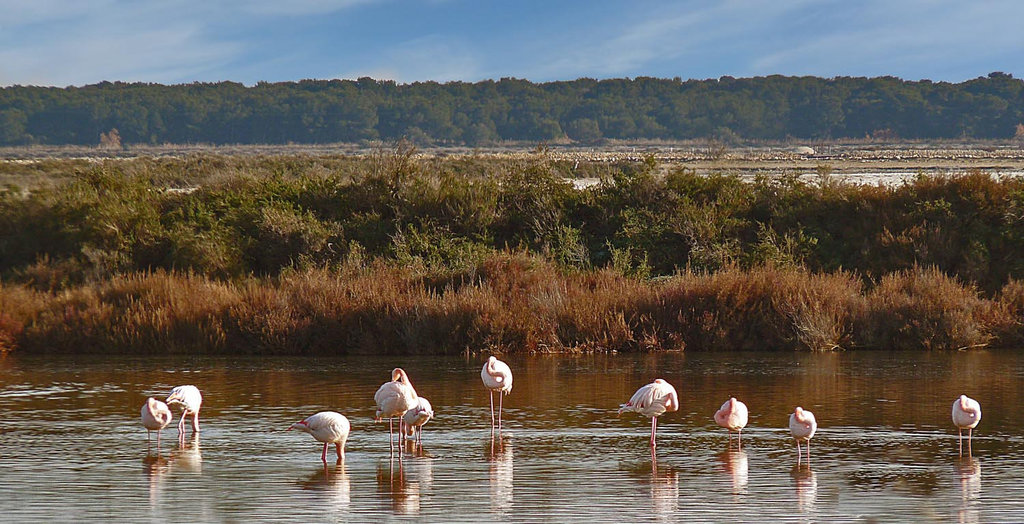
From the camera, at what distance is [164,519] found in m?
8.77

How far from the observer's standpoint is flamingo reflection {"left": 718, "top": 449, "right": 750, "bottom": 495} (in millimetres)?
9617

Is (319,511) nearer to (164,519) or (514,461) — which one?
(164,519)

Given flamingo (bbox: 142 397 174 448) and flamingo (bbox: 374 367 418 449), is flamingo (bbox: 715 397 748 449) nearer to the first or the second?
flamingo (bbox: 374 367 418 449)

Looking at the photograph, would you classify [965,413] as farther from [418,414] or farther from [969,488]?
[418,414]

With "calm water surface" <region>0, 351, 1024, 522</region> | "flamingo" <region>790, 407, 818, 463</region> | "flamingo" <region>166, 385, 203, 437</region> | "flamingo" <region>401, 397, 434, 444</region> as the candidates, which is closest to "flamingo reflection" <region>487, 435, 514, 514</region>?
"calm water surface" <region>0, 351, 1024, 522</region>

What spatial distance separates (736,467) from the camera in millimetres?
10328

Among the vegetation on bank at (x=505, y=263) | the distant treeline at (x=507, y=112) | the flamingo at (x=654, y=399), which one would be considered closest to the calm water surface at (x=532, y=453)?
the flamingo at (x=654, y=399)

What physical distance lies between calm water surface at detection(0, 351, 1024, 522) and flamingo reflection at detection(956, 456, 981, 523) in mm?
31

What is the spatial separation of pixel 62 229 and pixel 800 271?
15.3 metres

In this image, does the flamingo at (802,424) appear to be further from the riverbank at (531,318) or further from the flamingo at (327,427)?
the riverbank at (531,318)

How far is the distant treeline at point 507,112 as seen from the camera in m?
134

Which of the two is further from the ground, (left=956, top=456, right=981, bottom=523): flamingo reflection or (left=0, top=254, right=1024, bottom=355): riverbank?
(left=0, top=254, right=1024, bottom=355): riverbank

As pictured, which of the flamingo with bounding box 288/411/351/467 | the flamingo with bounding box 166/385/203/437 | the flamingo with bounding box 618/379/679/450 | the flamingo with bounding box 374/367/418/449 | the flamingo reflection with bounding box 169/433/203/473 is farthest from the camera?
the flamingo with bounding box 166/385/203/437

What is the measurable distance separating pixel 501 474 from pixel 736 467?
1913 millimetres
